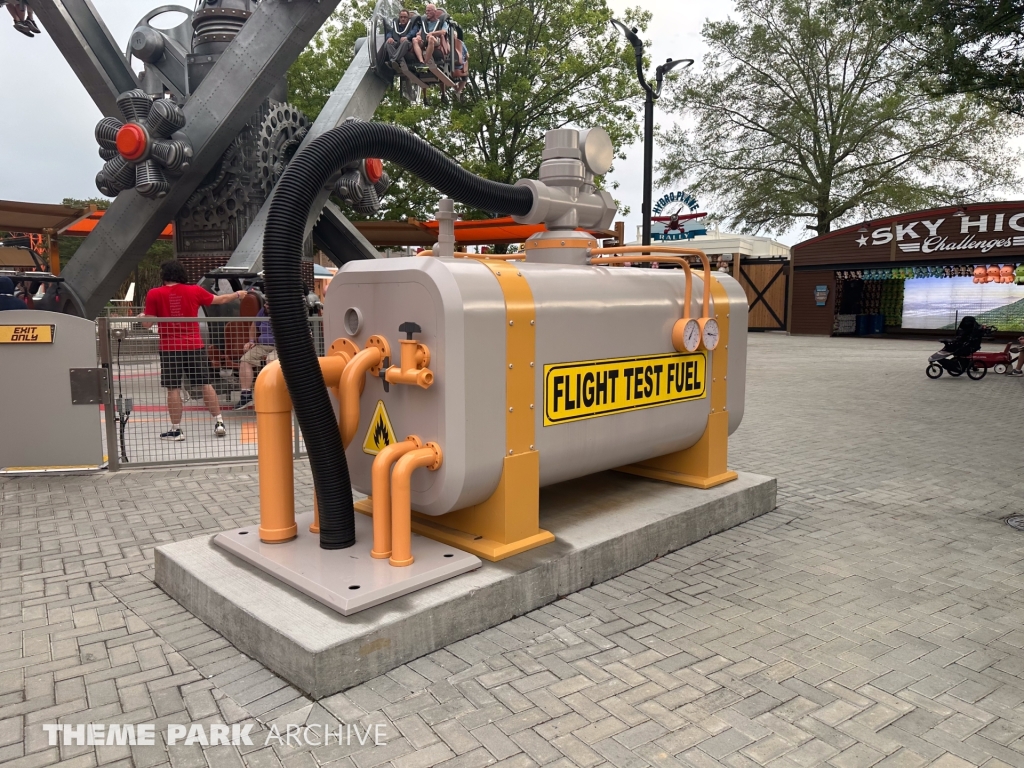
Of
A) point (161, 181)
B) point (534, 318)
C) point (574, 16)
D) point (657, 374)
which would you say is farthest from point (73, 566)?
point (574, 16)

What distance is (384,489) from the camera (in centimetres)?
330

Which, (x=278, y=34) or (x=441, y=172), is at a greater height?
(x=278, y=34)

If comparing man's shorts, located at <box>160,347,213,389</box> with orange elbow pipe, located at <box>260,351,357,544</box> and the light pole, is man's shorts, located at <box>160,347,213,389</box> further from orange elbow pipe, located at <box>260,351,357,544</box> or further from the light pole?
the light pole

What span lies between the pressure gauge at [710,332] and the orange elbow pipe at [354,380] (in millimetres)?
1982

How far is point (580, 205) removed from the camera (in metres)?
4.38

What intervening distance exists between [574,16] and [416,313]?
2547 centimetres

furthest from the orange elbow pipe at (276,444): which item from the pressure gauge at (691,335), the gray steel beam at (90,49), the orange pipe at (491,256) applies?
the gray steel beam at (90,49)

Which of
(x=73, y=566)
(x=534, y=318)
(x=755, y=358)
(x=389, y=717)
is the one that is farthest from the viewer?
(x=755, y=358)

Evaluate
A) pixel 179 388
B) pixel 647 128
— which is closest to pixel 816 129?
pixel 647 128

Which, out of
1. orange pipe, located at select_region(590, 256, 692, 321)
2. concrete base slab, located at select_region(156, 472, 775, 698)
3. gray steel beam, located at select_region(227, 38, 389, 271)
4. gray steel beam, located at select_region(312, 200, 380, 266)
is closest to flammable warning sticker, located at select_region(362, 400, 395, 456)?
concrete base slab, located at select_region(156, 472, 775, 698)

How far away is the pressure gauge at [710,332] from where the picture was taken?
4.45m

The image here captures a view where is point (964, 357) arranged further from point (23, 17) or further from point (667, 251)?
point (23, 17)

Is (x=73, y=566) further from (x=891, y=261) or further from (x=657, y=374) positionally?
(x=891, y=261)

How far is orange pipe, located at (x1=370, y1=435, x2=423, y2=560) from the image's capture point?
3289 mm
